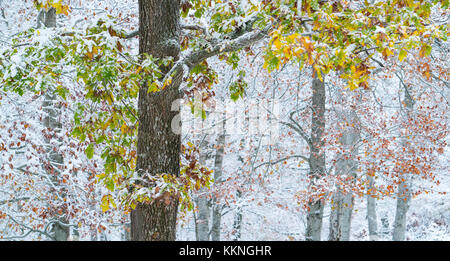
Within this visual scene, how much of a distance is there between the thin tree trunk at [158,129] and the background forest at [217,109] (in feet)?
0.09

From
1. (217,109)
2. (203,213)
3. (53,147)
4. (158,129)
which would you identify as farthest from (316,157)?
(53,147)

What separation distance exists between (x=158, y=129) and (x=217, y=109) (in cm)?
704

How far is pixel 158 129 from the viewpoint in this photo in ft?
16.7

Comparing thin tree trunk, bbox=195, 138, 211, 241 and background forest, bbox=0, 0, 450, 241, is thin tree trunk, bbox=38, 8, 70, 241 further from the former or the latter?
thin tree trunk, bbox=195, 138, 211, 241

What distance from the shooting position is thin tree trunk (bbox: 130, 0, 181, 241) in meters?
5.04

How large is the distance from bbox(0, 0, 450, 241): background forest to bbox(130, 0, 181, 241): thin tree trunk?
28 millimetres

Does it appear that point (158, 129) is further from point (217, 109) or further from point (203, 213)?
point (203, 213)

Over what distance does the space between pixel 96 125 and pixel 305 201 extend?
19.9 feet

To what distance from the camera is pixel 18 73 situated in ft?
16.1

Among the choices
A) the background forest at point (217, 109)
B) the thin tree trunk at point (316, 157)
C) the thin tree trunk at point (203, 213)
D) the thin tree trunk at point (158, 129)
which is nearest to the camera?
the background forest at point (217, 109)

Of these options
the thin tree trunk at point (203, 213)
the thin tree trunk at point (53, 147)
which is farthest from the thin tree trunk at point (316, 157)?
the thin tree trunk at point (53, 147)

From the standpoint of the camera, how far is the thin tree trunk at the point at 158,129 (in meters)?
5.04

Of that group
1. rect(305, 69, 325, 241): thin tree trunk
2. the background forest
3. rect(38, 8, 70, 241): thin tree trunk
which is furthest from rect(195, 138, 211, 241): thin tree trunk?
rect(38, 8, 70, 241): thin tree trunk

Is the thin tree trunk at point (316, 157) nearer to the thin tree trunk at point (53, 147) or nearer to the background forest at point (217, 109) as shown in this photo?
the background forest at point (217, 109)
